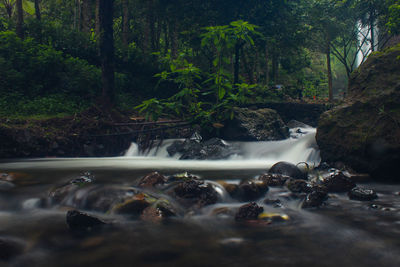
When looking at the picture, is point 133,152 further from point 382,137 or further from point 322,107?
point 322,107

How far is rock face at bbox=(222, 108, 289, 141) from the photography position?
10.8 m

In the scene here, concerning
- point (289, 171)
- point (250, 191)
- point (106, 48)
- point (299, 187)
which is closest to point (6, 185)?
point (250, 191)

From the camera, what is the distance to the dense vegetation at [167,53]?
33.9 feet

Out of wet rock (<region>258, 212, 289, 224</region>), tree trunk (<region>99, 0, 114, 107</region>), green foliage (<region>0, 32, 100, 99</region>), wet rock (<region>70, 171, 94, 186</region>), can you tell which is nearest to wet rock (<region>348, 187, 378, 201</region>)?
wet rock (<region>258, 212, 289, 224</region>)

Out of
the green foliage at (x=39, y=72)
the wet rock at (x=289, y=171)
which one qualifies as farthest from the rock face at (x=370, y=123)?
the green foliage at (x=39, y=72)

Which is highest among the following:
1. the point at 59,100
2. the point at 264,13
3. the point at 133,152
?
the point at 264,13

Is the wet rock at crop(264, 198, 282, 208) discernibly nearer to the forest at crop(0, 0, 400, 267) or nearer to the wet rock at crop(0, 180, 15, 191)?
the forest at crop(0, 0, 400, 267)

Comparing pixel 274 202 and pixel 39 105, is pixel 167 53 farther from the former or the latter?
pixel 274 202

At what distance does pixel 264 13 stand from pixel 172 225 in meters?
17.6

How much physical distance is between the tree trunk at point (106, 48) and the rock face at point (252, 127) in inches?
172

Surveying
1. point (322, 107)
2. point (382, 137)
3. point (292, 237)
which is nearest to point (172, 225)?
point (292, 237)

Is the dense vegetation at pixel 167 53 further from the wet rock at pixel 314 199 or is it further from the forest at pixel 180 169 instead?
the wet rock at pixel 314 199

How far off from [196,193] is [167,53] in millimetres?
8218

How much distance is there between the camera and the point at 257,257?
2.77 m
